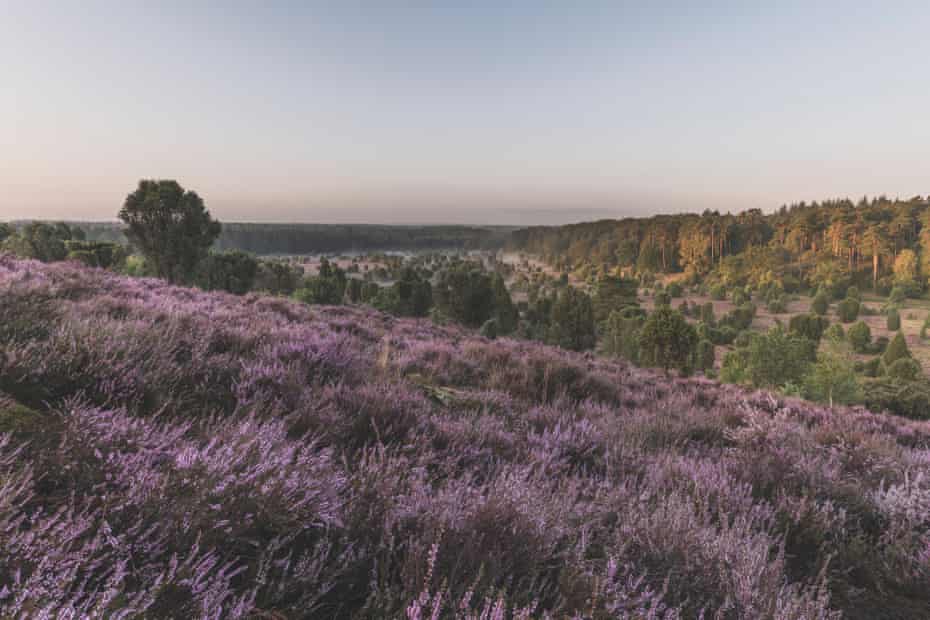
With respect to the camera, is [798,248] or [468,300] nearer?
[468,300]

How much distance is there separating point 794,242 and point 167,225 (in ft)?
559

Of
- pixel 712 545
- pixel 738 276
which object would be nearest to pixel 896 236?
pixel 738 276

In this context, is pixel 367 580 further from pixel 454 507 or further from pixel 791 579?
pixel 791 579

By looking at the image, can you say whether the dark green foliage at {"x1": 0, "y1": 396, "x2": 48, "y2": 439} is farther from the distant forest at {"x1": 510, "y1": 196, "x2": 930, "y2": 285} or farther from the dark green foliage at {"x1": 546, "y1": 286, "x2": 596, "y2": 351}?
Answer: the distant forest at {"x1": 510, "y1": 196, "x2": 930, "y2": 285}

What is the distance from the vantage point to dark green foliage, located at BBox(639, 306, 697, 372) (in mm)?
43844

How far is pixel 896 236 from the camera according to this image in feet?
384

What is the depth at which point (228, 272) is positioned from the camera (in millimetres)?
52906

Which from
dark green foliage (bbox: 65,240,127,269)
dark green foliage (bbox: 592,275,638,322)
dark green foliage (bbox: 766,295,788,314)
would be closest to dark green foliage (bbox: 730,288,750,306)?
dark green foliage (bbox: 766,295,788,314)

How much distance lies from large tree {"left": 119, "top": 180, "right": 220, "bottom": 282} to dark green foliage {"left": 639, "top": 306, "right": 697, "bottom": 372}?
47139 millimetres

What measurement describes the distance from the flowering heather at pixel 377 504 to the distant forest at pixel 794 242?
5905 inches

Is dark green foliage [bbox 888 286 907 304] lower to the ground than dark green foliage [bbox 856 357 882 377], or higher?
higher

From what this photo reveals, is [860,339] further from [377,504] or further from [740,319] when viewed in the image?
[377,504]

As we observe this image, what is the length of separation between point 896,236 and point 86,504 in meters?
171

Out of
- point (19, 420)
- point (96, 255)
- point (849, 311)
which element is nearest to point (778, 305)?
point (849, 311)
